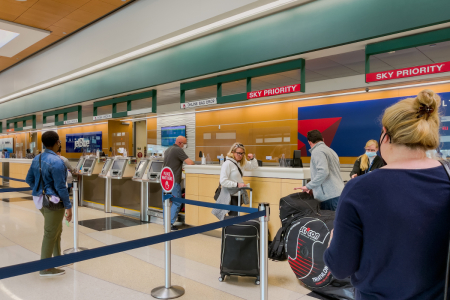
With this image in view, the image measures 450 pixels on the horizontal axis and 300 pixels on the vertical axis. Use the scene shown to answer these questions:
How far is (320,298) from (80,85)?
26.3ft

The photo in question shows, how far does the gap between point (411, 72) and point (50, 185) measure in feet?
13.4

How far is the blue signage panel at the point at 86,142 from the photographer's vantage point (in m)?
14.9

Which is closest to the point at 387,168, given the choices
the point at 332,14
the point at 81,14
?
the point at 332,14

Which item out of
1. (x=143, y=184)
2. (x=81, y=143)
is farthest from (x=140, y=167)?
(x=81, y=143)

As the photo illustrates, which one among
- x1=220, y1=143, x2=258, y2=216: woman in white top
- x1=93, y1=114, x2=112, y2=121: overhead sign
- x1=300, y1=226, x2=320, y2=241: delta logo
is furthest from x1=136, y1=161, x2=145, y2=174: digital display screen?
x1=300, y1=226, x2=320, y2=241: delta logo

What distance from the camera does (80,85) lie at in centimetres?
866

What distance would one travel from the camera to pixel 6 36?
7715 millimetres

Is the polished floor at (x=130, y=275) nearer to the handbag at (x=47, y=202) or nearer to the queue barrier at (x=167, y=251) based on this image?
the queue barrier at (x=167, y=251)

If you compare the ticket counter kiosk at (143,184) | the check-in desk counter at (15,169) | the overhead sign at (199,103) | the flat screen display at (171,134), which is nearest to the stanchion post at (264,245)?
the overhead sign at (199,103)

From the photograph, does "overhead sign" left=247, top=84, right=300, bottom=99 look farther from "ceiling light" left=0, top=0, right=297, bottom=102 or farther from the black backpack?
the black backpack

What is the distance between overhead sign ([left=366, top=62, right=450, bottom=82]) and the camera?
3402mm

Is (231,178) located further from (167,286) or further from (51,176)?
(51,176)

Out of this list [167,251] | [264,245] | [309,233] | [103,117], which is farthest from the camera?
[103,117]

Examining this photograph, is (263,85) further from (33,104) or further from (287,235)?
(33,104)
